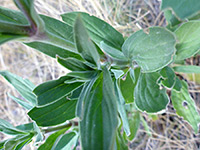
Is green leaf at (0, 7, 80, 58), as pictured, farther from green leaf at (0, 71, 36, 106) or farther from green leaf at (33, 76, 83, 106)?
green leaf at (0, 71, 36, 106)

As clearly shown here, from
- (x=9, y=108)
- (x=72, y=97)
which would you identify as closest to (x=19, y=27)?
(x=72, y=97)

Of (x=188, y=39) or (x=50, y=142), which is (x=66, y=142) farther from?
(x=188, y=39)

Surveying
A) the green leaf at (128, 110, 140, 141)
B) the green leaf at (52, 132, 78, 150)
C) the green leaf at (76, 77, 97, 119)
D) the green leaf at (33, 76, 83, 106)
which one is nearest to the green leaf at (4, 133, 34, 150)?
the green leaf at (52, 132, 78, 150)

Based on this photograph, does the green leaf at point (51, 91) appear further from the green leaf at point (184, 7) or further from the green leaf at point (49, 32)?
the green leaf at point (184, 7)

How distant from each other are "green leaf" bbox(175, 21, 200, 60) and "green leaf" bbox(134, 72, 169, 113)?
0.12 m

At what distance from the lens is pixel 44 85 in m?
0.54

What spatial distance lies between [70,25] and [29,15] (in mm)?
219

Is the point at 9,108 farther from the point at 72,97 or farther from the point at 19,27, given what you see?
the point at 19,27

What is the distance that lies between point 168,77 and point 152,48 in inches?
9.3

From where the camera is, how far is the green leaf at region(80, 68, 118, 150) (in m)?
0.43

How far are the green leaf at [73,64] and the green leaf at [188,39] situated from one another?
0.36 meters

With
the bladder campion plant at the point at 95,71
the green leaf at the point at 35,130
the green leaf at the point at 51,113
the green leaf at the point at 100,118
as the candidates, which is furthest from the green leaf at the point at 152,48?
the green leaf at the point at 35,130

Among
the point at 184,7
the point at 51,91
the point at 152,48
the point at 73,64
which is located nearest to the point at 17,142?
the point at 51,91

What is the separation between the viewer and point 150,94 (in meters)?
0.78
